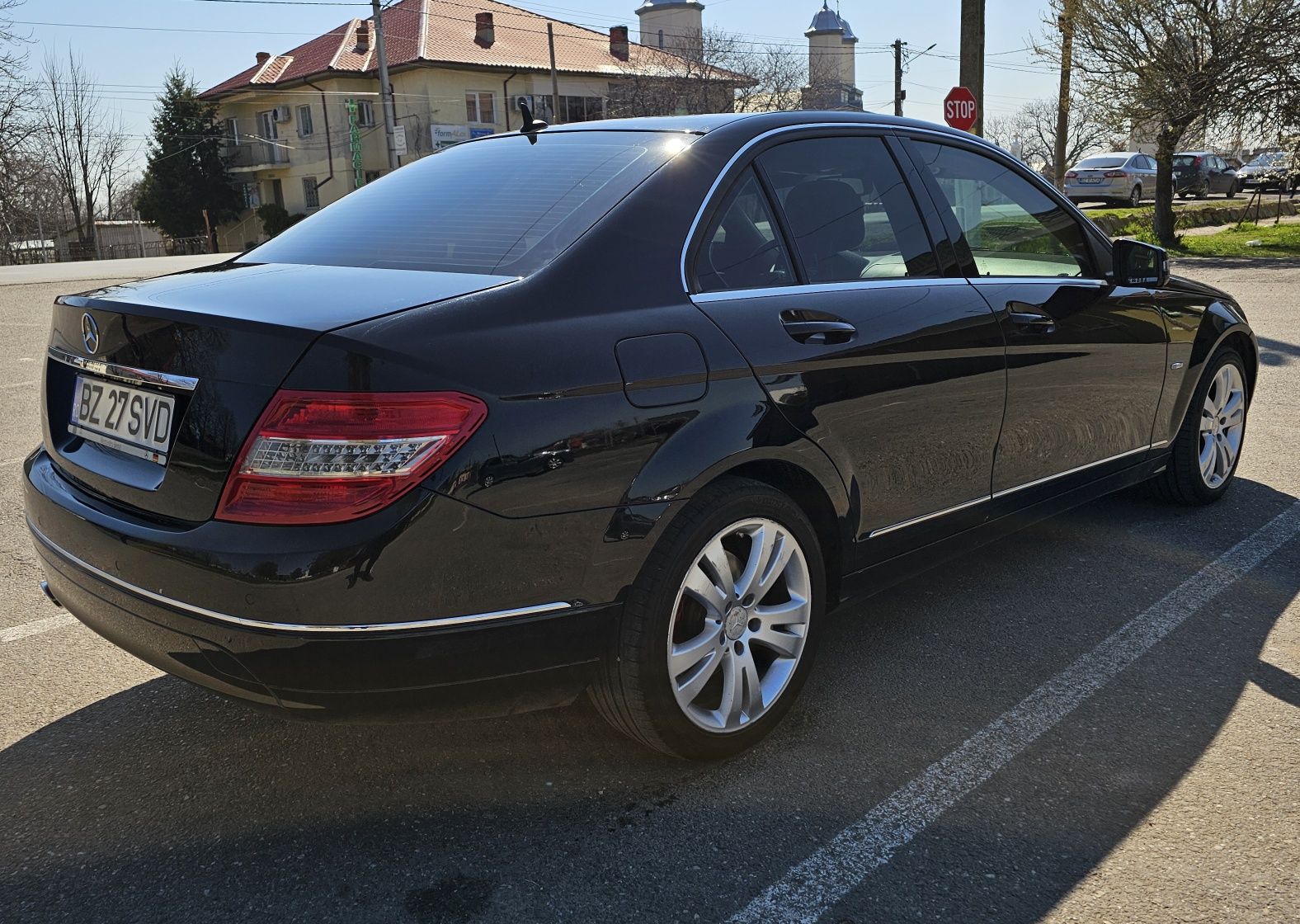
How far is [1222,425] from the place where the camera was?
4.97 metres

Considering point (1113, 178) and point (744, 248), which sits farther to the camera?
point (1113, 178)

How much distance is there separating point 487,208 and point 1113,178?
34.2m

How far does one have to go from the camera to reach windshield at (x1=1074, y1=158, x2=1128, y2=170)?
33.2m

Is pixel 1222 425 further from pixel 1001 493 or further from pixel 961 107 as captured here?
pixel 961 107

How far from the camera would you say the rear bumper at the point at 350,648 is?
2.22 m

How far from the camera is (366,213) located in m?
3.20

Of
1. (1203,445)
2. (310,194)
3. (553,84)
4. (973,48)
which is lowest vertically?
(1203,445)

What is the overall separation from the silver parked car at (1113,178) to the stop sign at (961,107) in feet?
69.2

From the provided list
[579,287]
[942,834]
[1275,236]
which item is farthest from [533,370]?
[1275,236]

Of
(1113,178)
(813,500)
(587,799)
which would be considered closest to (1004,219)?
(813,500)

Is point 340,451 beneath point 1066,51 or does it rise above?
beneath

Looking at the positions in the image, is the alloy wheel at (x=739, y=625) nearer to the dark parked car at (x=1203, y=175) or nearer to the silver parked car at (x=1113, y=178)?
the silver parked car at (x=1113, y=178)

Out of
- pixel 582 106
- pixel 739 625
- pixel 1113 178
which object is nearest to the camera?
pixel 739 625

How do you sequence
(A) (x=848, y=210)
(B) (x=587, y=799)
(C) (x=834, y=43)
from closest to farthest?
(B) (x=587, y=799) < (A) (x=848, y=210) < (C) (x=834, y=43)
